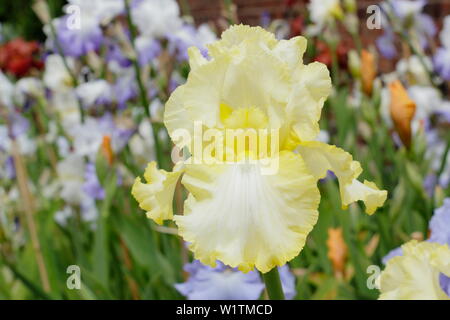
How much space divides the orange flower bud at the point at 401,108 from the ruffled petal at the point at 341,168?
0.47m

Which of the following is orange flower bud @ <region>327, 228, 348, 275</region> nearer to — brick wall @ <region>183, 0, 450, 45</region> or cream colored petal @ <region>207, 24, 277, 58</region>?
cream colored petal @ <region>207, 24, 277, 58</region>

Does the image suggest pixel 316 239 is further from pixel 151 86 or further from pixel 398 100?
pixel 151 86

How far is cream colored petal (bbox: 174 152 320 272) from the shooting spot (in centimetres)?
50

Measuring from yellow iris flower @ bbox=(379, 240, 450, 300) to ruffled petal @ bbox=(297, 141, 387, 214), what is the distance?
0.19 ft

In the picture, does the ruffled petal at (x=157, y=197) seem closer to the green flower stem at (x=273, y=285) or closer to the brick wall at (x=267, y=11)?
the green flower stem at (x=273, y=285)

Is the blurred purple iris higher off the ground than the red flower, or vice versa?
the red flower

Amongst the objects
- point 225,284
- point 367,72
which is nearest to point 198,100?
point 225,284

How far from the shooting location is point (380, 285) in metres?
0.53

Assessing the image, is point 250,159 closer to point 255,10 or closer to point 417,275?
point 417,275

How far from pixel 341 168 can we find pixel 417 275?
11 cm

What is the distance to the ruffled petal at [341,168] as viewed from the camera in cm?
54

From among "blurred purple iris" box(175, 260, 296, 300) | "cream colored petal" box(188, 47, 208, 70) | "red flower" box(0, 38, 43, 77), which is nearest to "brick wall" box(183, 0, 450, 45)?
"red flower" box(0, 38, 43, 77)
